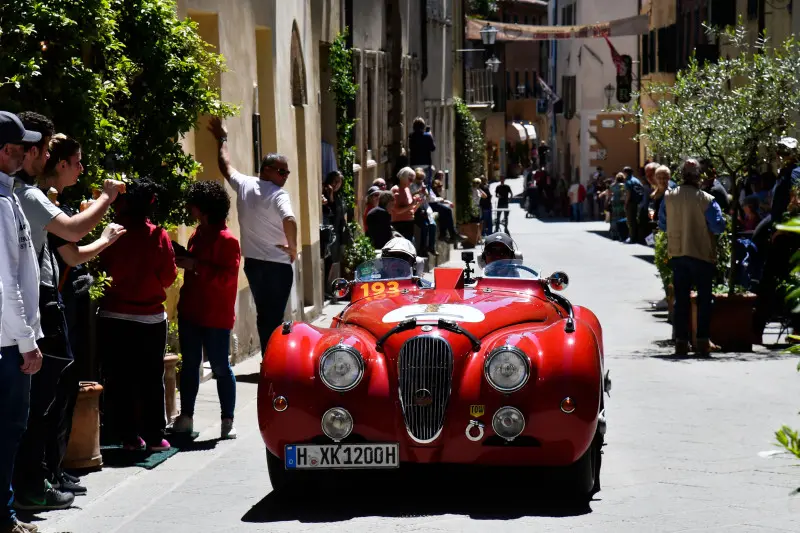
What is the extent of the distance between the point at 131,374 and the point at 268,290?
8.77 ft

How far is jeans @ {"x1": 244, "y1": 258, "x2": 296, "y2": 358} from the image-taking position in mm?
12461

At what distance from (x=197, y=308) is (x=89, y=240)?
3.71ft

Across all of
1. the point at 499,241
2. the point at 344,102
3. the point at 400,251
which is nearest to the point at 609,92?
the point at 344,102

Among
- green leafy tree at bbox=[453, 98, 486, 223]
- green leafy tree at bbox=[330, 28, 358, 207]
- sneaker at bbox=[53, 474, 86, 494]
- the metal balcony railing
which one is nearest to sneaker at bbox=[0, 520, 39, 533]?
sneaker at bbox=[53, 474, 86, 494]

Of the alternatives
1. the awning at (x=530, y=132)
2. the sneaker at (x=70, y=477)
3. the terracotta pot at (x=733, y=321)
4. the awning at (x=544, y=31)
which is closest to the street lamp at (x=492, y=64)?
the awning at (x=544, y=31)

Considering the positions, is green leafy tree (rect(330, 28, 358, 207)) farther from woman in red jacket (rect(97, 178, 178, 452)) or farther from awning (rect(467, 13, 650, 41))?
awning (rect(467, 13, 650, 41))

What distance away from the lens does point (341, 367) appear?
8289 millimetres

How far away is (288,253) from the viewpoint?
12453 mm

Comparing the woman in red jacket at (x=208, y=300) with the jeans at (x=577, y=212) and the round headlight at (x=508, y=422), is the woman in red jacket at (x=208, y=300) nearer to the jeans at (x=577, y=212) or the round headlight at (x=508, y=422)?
the round headlight at (x=508, y=422)

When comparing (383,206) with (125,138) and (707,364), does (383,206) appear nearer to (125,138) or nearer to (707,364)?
(707,364)

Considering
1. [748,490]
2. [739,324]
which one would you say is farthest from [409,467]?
[739,324]

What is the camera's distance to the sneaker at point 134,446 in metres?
9.95

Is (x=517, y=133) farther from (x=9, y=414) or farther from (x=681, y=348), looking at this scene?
(x=9, y=414)

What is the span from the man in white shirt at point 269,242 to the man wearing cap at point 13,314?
5200 mm
